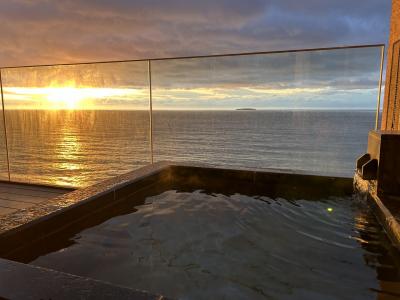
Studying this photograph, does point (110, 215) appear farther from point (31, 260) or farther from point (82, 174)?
point (82, 174)

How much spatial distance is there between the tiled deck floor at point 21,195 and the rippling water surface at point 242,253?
1237 millimetres

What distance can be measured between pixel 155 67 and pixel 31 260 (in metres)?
2.68

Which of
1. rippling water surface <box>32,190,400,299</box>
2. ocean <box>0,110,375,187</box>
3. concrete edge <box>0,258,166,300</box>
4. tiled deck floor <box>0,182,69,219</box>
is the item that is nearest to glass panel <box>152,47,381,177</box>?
rippling water surface <box>32,190,400,299</box>

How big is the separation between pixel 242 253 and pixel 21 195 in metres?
2.58

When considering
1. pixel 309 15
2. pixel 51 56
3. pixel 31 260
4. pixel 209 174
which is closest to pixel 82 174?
pixel 51 56

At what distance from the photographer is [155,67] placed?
3.76 meters

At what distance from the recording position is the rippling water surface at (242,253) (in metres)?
1.44

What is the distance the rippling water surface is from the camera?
144 centimetres

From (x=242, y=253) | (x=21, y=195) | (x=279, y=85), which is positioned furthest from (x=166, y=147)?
(x=242, y=253)

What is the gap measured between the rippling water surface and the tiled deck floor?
48.7 inches

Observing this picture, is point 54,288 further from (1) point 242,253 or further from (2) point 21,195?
(2) point 21,195

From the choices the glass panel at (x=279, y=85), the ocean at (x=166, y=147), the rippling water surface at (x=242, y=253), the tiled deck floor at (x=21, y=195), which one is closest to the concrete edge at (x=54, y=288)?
the rippling water surface at (x=242, y=253)

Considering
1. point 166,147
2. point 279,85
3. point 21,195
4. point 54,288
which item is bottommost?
point 166,147

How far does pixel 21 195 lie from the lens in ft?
10.6
